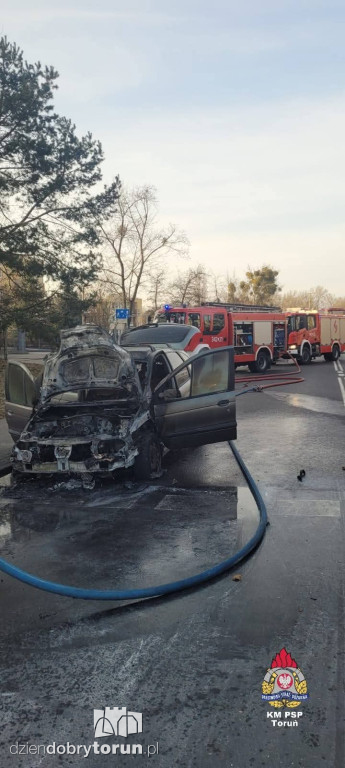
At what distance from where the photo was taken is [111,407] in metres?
7.65

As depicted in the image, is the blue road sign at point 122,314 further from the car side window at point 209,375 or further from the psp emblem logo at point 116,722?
the psp emblem logo at point 116,722

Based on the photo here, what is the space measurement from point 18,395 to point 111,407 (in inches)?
73.6

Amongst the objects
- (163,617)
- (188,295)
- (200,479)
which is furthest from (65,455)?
(188,295)

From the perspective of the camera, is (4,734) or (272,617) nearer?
(4,734)

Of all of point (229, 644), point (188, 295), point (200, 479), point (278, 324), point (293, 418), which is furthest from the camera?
point (188, 295)

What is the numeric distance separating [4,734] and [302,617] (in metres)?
1.97

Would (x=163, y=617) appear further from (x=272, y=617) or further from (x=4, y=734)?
(x=4, y=734)

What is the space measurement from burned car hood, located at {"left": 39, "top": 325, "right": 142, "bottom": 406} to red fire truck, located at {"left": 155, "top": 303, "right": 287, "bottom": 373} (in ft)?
45.6

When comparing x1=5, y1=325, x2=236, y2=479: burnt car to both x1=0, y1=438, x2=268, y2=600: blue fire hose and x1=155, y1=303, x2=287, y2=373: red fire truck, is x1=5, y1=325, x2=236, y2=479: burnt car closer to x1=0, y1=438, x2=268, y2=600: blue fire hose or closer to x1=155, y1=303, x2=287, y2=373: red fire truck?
x1=0, y1=438, x2=268, y2=600: blue fire hose

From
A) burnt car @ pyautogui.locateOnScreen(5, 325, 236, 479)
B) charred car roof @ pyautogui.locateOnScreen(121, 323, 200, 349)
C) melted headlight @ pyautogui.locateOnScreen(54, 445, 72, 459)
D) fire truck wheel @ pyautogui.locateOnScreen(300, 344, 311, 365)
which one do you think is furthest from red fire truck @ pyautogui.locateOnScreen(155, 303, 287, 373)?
melted headlight @ pyautogui.locateOnScreen(54, 445, 72, 459)

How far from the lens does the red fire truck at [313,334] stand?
2888 cm

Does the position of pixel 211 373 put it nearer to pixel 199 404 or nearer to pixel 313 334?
pixel 199 404

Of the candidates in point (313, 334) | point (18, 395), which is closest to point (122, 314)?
point (313, 334)

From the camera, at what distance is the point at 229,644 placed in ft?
11.5
